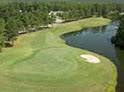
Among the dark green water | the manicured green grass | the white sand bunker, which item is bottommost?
the dark green water

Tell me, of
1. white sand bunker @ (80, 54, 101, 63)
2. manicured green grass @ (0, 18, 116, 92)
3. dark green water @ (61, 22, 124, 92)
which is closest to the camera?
manicured green grass @ (0, 18, 116, 92)

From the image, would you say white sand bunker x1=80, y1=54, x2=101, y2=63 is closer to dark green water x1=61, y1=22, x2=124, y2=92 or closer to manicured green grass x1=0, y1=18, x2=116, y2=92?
manicured green grass x1=0, y1=18, x2=116, y2=92

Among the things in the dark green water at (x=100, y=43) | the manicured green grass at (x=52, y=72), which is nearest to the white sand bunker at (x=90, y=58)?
the manicured green grass at (x=52, y=72)

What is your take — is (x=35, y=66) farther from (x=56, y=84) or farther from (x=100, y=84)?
(x=100, y=84)

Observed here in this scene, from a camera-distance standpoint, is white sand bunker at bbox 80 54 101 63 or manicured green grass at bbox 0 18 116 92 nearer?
manicured green grass at bbox 0 18 116 92

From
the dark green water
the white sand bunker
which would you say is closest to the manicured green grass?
the white sand bunker

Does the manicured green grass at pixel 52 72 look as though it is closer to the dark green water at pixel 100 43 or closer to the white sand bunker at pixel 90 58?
the white sand bunker at pixel 90 58

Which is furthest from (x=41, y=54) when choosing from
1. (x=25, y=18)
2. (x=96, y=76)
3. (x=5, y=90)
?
(x=25, y=18)
